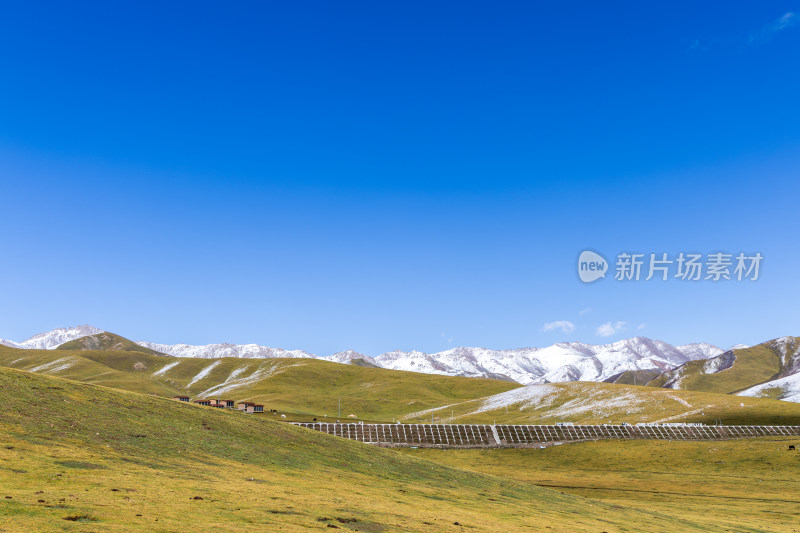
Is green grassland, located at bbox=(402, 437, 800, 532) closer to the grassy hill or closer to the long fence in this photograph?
the long fence

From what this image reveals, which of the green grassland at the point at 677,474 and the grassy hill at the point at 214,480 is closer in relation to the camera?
the grassy hill at the point at 214,480

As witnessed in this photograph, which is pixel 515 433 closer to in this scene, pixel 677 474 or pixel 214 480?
pixel 677 474

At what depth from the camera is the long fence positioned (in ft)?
474

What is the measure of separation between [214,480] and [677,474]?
314 ft

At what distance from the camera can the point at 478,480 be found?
6144cm

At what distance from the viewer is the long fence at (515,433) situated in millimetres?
144500

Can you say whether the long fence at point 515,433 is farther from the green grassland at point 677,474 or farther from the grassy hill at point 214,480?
the grassy hill at point 214,480

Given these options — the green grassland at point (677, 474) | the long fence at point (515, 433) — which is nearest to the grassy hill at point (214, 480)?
the green grassland at point (677, 474)

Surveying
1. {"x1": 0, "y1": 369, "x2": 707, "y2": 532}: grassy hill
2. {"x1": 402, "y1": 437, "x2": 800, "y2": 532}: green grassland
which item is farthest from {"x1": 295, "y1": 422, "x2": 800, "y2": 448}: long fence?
{"x1": 0, "y1": 369, "x2": 707, "y2": 532}: grassy hill

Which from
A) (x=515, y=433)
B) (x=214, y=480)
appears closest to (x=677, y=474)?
(x=515, y=433)

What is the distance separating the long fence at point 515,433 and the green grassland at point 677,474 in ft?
17.4

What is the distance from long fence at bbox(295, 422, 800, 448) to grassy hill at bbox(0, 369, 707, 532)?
270ft

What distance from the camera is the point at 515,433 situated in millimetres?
150250

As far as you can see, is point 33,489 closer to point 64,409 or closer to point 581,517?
point 64,409
